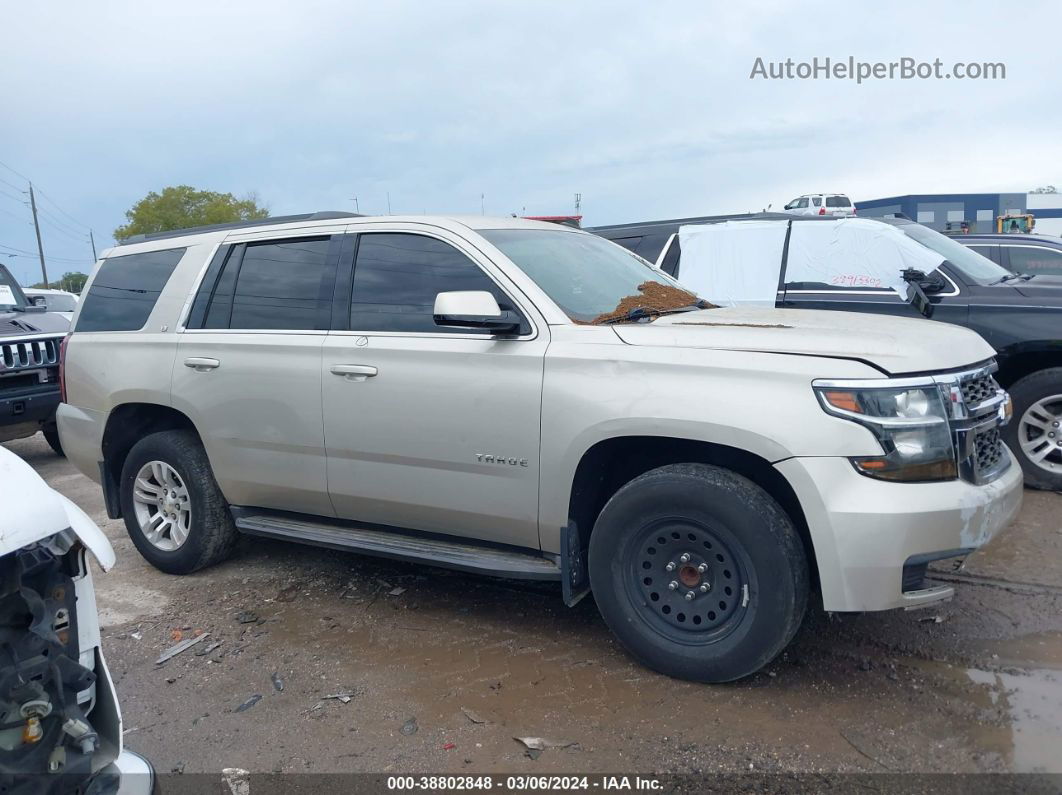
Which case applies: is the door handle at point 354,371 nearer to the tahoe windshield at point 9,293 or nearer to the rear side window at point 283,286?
the rear side window at point 283,286

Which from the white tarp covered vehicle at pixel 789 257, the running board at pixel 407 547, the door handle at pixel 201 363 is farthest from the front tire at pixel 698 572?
the white tarp covered vehicle at pixel 789 257

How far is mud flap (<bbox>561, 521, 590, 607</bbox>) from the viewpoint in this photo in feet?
12.2

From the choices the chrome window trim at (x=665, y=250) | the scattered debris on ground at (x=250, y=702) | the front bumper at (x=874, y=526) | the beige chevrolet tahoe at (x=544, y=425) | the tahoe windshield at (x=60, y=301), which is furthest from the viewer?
the tahoe windshield at (x=60, y=301)

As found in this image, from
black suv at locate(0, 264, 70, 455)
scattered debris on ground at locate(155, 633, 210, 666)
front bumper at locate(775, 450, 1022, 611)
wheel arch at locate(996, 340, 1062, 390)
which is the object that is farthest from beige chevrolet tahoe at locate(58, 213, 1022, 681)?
black suv at locate(0, 264, 70, 455)

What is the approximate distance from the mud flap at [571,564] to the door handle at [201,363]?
2283mm

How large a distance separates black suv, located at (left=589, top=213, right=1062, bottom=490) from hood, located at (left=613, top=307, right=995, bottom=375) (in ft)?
8.29

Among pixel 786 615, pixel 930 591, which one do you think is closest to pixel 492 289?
pixel 786 615

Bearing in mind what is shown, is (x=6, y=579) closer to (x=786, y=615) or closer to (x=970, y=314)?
(x=786, y=615)

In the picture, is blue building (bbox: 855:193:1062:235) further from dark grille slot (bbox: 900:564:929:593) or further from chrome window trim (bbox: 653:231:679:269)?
dark grille slot (bbox: 900:564:929:593)

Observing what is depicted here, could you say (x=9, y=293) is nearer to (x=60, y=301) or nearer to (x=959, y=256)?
(x=60, y=301)

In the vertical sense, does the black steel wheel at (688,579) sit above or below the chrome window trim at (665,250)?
below

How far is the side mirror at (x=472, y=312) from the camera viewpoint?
3.69 metres

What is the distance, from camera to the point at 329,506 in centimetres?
452

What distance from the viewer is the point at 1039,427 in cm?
594
